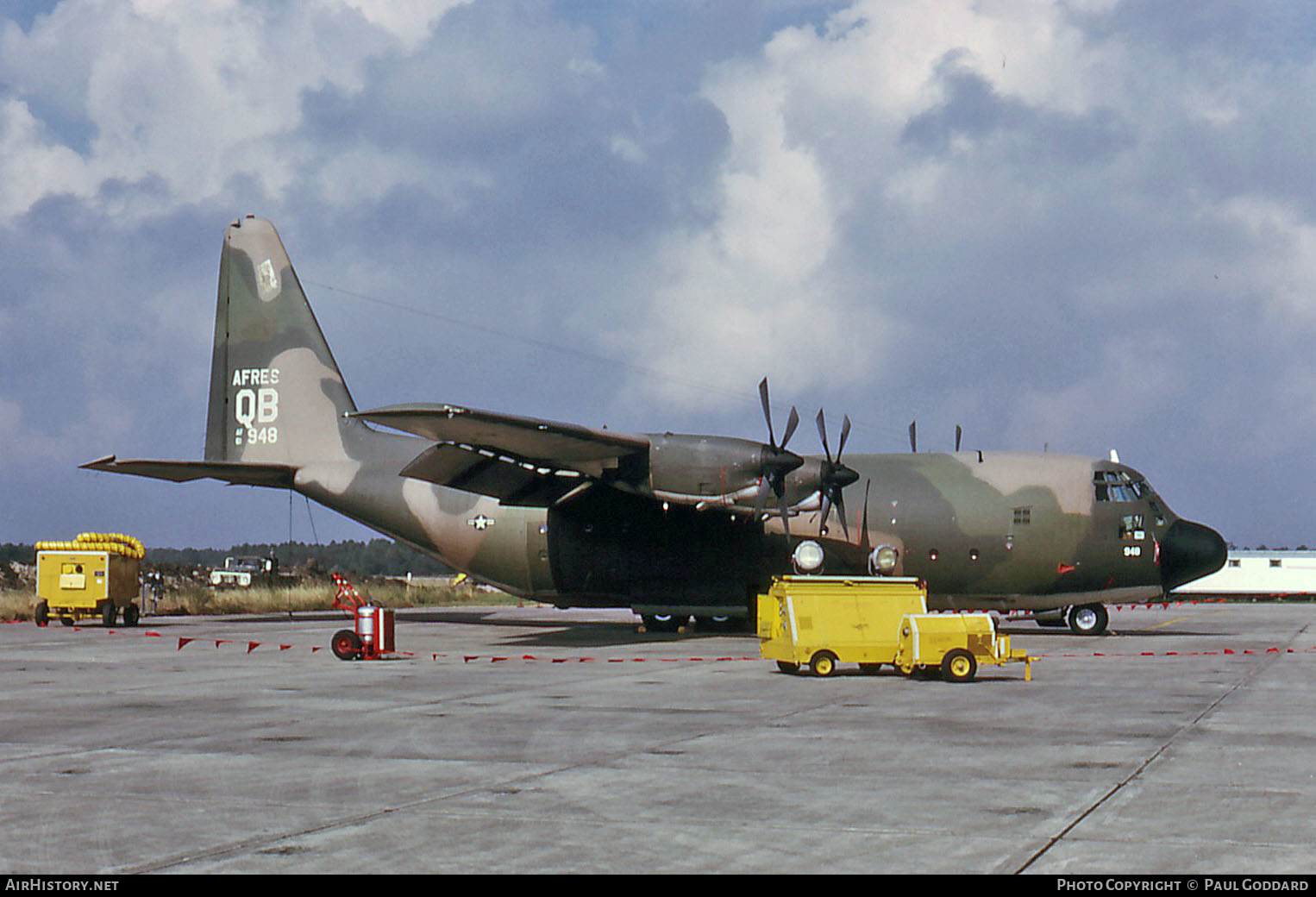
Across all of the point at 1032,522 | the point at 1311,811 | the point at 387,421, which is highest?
the point at 387,421

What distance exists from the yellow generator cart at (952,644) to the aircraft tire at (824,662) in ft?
3.73

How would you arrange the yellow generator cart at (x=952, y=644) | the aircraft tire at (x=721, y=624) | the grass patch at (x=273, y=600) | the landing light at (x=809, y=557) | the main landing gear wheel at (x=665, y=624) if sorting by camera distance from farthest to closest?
the grass patch at (x=273, y=600) → the aircraft tire at (x=721, y=624) → the main landing gear wheel at (x=665, y=624) → the landing light at (x=809, y=557) → the yellow generator cart at (x=952, y=644)

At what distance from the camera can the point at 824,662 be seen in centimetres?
2016

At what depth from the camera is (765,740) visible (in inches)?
493

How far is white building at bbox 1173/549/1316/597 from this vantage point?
6925 cm

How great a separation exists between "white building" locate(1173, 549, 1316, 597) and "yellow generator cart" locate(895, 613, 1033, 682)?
180 feet

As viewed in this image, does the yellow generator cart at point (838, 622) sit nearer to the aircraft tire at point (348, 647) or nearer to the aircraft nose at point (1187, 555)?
the aircraft tire at point (348, 647)

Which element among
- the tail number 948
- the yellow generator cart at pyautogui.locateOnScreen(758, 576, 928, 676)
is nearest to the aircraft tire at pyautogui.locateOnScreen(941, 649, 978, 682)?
the yellow generator cart at pyautogui.locateOnScreen(758, 576, 928, 676)

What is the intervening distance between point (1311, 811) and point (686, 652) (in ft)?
58.0

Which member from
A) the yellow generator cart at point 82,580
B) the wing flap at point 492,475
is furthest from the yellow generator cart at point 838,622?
the yellow generator cart at point 82,580

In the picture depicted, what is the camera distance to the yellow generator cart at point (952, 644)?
19111 mm

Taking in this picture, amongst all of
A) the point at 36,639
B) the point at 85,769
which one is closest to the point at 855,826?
the point at 85,769

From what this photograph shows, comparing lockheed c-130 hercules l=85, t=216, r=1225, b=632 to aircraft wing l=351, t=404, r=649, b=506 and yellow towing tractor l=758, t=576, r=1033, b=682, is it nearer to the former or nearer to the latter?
aircraft wing l=351, t=404, r=649, b=506

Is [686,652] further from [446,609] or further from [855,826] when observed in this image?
[446,609]
